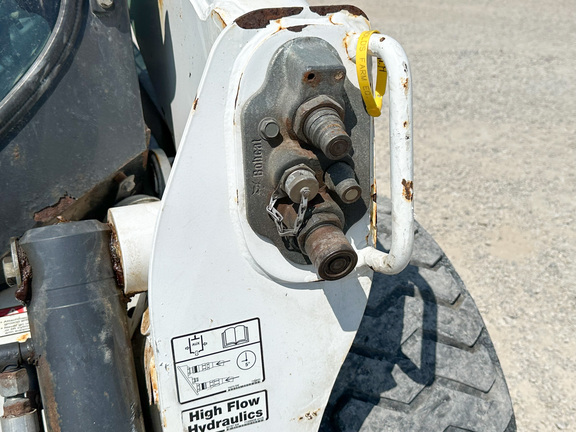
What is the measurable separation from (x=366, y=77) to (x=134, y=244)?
511mm

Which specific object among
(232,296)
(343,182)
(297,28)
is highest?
(297,28)

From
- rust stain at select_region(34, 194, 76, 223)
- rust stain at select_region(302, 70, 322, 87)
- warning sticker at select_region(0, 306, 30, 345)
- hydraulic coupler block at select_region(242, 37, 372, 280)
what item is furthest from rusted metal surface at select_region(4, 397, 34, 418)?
rust stain at select_region(302, 70, 322, 87)

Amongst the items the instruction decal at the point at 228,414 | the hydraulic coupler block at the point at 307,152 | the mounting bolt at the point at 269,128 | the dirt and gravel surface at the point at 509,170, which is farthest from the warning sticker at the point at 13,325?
the dirt and gravel surface at the point at 509,170

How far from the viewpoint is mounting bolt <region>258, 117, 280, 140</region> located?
39.3 inches

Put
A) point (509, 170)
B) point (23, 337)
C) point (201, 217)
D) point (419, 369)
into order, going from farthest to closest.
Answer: point (509, 170) < point (419, 369) < point (23, 337) < point (201, 217)

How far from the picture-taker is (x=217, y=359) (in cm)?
111

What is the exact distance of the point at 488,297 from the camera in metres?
2.89

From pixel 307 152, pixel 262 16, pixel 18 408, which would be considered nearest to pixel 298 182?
pixel 307 152

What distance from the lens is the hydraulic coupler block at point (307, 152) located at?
3.18 feet

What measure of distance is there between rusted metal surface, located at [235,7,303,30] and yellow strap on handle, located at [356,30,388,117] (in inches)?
5.1

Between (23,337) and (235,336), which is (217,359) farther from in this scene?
(23,337)

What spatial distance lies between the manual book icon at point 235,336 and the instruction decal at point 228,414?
0.11 m

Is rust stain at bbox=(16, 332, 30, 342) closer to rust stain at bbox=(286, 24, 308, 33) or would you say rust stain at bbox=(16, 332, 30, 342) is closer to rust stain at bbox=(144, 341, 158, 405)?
rust stain at bbox=(144, 341, 158, 405)

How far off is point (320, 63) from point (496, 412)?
1.02m
